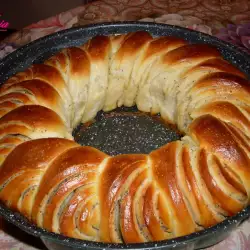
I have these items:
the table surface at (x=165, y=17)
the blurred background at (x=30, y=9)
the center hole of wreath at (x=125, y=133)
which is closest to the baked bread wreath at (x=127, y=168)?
the center hole of wreath at (x=125, y=133)

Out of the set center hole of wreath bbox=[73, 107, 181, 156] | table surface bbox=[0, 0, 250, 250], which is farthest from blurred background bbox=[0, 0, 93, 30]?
center hole of wreath bbox=[73, 107, 181, 156]

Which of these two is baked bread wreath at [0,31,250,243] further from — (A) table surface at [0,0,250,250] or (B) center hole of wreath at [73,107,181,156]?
(A) table surface at [0,0,250,250]

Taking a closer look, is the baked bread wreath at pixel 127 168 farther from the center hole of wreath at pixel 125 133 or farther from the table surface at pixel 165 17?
the table surface at pixel 165 17

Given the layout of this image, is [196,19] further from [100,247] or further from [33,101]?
[100,247]

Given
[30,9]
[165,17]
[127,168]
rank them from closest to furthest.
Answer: [127,168], [165,17], [30,9]

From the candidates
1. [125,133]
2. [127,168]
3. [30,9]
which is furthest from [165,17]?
[30,9]

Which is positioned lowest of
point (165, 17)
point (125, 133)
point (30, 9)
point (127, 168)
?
point (30, 9)

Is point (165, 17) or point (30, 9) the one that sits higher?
point (165, 17)

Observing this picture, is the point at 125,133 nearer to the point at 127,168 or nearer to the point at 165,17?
the point at 127,168
